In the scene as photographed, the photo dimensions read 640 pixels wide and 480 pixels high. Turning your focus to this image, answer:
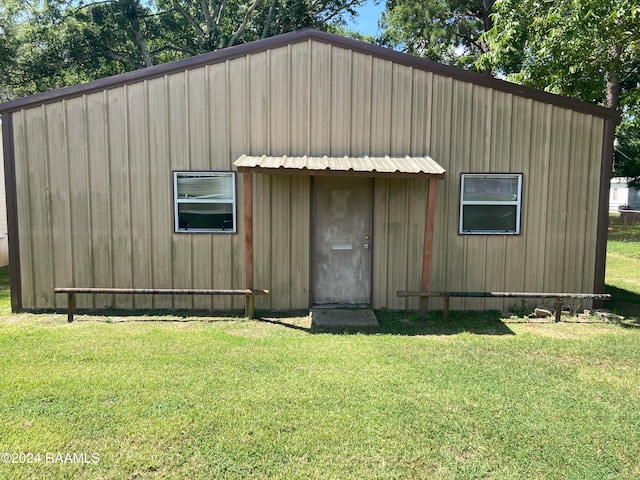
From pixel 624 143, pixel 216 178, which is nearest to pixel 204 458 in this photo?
pixel 216 178

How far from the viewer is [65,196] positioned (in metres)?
6.32

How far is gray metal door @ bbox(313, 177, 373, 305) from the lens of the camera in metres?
6.53

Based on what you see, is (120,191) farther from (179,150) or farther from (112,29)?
(112,29)

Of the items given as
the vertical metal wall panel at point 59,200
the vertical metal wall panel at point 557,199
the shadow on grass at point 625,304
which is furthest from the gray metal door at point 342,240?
the shadow on grass at point 625,304

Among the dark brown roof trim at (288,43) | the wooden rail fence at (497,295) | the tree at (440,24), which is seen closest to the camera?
the wooden rail fence at (497,295)

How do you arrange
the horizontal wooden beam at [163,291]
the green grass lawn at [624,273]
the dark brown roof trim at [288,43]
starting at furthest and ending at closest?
the green grass lawn at [624,273] → the dark brown roof trim at [288,43] → the horizontal wooden beam at [163,291]

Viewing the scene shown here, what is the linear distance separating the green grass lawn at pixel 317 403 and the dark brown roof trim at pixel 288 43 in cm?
328

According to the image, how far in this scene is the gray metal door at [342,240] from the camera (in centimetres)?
653

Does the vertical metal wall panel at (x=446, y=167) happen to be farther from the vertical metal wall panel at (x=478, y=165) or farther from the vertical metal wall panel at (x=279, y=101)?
the vertical metal wall panel at (x=279, y=101)

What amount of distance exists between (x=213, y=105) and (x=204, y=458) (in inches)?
197

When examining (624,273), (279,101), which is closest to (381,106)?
(279,101)

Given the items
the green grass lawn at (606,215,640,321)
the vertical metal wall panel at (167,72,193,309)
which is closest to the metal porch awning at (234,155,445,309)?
the vertical metal wall panel at (167,72,193,309)

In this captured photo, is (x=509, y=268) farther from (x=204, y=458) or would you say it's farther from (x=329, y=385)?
(x=204, y=458)

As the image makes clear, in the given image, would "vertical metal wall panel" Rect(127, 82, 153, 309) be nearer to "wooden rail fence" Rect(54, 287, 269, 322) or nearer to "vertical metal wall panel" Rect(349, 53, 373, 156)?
"wooden rail fence" Rect(54, 287, 269, 322)
